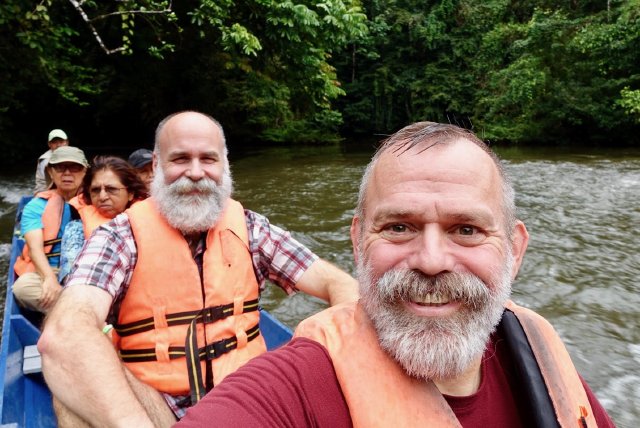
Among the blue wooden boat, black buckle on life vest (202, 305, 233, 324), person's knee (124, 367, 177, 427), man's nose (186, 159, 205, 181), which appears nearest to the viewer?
person's knee (124, 367, 177, 427)

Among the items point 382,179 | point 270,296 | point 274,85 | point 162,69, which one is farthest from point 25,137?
point 382,179

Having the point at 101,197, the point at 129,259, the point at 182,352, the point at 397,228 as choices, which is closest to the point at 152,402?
the point at 182,352

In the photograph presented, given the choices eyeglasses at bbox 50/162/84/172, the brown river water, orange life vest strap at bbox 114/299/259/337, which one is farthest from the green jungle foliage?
orange life vest strap at bbox 114/299/259/337

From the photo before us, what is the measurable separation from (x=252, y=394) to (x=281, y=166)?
12598mm

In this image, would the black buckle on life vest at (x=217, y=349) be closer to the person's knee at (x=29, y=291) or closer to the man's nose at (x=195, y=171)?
the man's nose at (x=195, y=171)

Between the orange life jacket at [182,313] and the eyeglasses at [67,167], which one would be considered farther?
the eyeglasses at [67,167]

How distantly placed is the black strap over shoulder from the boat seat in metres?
2.50

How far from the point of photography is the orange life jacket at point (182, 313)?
6.35 ft

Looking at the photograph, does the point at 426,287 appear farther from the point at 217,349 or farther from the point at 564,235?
the point at 564,235

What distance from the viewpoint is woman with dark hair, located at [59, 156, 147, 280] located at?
3.27 metres

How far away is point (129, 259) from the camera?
A: 2053mm

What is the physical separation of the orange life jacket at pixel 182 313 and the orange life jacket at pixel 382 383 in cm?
93

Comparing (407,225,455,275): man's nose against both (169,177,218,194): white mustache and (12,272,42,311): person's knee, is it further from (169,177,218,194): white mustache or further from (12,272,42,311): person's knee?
(12,272,42,311): person's knee

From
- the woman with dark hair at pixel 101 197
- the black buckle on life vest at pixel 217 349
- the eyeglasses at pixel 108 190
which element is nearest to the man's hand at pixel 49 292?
the woman with dark hair at pixel 101 197
